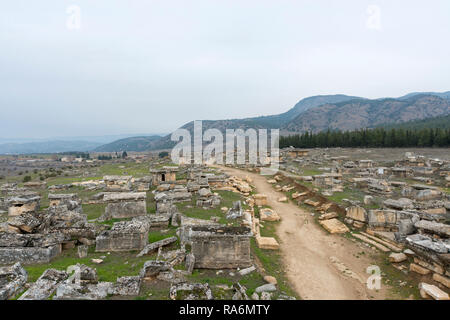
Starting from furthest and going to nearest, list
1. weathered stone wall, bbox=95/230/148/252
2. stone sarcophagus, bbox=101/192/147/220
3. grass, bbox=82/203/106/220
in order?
1. grass, bbox=82/203/106/220
2. stone sarcophagus, bbox=101/192/147/220
3. weathered stone wall, bbox=95/230/148/252

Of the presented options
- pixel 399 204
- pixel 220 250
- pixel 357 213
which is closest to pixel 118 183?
pixel 220 250

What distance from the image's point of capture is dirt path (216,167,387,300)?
7766 mm

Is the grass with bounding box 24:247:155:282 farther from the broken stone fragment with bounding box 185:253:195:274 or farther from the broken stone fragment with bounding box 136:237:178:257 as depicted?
the broken stone fragment with bounding box 185:253:195:274

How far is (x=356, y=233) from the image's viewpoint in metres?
12.1

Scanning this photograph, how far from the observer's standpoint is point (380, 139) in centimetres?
5253

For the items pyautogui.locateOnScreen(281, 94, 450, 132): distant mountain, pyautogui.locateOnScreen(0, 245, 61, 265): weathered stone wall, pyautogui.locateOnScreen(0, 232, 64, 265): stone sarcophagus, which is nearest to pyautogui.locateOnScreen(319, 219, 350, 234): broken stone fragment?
pyautogui.locateOnScreen(0, 232, 64, 265): stone sarcophagus

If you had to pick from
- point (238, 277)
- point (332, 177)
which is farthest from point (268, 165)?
point (238, 277)

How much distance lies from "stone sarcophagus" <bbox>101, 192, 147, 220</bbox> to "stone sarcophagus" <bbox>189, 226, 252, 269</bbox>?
5.80 m

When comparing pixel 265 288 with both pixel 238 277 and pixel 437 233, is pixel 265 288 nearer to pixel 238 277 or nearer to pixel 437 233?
pixel 238 277

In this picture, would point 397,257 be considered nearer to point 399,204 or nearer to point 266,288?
point 399,204

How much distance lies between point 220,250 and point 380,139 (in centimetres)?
5748

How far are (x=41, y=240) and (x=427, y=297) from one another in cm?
1258

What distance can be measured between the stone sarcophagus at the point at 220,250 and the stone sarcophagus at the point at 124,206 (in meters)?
5.80

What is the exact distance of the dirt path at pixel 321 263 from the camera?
777cm
